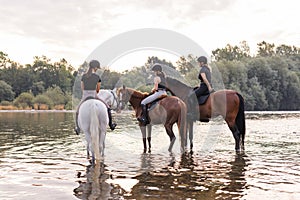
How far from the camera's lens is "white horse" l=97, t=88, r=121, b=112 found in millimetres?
11836

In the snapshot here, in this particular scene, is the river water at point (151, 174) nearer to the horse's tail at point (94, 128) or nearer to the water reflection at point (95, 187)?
the water reflection at point (95, 187)

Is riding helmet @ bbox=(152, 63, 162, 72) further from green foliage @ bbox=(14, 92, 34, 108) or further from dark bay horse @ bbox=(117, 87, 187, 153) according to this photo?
green foliage @ bbox=(14, 92, 34, 108)

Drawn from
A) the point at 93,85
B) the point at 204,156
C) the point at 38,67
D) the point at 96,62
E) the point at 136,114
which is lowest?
the point at 204,156

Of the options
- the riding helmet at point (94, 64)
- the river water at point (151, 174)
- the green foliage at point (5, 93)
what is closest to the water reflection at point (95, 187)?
the river water at point (151, 174)

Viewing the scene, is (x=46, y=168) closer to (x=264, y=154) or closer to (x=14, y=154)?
(x=14, y=154)

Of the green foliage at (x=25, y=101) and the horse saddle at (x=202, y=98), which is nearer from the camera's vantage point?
the horse saddle at (x=202, y=98)

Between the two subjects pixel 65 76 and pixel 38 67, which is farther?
pixel 38 67

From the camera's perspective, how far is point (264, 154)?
38.1 ft

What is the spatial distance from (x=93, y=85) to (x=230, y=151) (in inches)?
212

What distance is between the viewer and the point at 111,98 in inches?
473

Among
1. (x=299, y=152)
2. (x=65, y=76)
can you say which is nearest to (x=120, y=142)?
(x=299, y=152)

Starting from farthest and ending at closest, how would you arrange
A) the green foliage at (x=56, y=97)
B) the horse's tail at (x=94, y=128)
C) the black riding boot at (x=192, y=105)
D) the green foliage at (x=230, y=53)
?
the green foliage at (x=230, y=53) → the green foliage at (x=56, y=97) → the black riding boot at (x=192, y=105) → the horse's tail at (x=94, y=128)

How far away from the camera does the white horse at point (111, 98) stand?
1184 cm

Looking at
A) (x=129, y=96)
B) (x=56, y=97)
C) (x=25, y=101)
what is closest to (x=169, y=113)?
(x=129, y=96)
